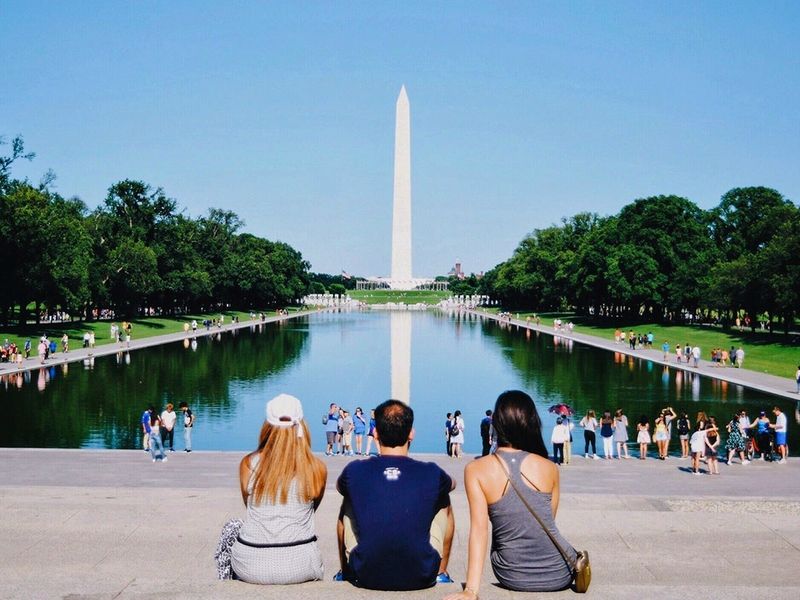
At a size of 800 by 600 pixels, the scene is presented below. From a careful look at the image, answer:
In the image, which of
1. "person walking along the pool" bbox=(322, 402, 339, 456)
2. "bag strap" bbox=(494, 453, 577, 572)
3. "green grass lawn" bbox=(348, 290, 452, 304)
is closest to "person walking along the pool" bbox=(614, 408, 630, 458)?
"person walking along the pool" bbox=(322, 402, 339, 456)

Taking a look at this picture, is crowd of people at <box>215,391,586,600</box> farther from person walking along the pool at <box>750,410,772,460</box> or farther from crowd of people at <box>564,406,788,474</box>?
person walking along the pool at <box>750,410,772,460</box>

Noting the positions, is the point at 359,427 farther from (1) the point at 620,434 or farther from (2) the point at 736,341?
(2) the point at 736,341

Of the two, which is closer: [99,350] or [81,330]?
[99,350]

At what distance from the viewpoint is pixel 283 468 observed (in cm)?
492

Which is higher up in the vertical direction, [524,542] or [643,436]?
[524,542]

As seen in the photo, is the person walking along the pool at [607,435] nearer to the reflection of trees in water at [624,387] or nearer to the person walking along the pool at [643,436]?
the person walking along the pool at [643,436]

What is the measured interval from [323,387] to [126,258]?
44.0m

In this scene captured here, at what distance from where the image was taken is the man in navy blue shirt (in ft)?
15.4

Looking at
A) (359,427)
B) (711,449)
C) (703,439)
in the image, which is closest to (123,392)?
(359,427)

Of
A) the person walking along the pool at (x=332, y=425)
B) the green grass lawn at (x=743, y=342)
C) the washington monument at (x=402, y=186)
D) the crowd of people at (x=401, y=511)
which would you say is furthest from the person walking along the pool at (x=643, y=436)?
the washington monument at (x=402, y=186)

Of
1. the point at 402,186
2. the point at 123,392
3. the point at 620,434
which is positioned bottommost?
the point at 123,392

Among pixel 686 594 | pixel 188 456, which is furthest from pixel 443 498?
pixel 188 456

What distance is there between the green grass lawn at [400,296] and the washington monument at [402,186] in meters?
22.6

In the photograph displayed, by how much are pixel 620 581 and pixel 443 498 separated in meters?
3.70
